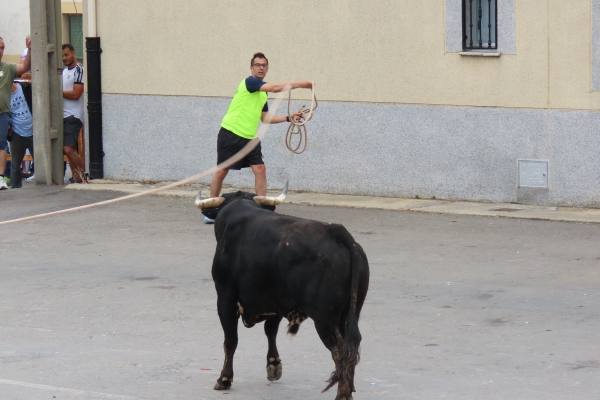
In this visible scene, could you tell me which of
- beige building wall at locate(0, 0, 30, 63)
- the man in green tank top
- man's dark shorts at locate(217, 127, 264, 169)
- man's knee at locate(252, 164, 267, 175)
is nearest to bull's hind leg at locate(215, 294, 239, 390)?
the man in green tank top

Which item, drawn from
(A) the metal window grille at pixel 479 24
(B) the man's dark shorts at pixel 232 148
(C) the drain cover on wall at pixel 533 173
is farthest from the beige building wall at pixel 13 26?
(C) the drain cover on wall at pixel 533 173

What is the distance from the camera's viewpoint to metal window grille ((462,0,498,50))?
15.8 meters

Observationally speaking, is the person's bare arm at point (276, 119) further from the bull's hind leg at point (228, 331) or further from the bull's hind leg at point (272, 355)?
the bull's hind leg at point (228, 331)

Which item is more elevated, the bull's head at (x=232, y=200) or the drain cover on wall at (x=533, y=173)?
the bull's head at (x=232, y=200)

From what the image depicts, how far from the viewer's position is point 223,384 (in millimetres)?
8547

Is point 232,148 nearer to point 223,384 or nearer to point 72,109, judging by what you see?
point 72,109

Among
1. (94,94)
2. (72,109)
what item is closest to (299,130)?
(94,94)

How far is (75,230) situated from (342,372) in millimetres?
7648

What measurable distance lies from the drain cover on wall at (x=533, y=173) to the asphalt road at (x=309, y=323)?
0.91 meters

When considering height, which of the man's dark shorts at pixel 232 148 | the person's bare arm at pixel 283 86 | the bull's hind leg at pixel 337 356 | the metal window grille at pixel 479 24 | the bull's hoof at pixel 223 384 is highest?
the metal window grille at pixel 479 24

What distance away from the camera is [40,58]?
59.6ft

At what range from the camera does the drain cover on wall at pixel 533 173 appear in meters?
15.4

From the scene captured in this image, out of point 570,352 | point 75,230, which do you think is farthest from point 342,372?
point 75,230

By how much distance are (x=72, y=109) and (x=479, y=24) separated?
19.0 ft
